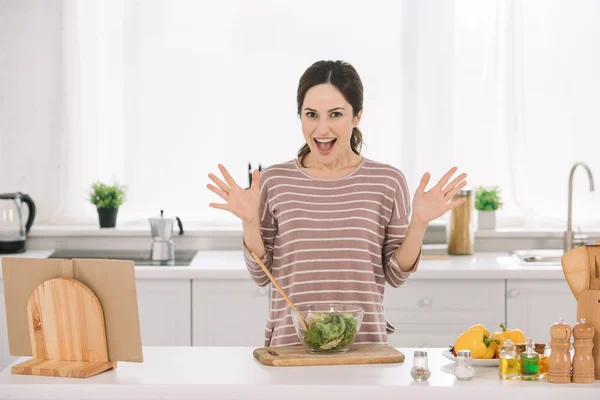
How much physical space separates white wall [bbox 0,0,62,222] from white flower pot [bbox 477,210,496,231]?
1.95m

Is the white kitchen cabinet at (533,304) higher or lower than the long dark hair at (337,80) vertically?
lower

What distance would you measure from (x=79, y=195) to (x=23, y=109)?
47 cm

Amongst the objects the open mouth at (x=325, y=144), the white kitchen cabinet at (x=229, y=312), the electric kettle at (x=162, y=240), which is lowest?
the white kitchen cabinet at (x=229, y=312)

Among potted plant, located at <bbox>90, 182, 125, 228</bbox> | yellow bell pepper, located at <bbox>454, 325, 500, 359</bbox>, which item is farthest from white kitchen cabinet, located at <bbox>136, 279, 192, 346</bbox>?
yellow bell pepper, located at <bbox>454, 325, 500, 359</bbox>

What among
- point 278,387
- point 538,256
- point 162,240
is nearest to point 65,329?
point 278,387

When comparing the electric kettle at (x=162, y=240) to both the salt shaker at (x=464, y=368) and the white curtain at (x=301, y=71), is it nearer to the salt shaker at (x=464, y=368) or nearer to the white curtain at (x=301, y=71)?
the white curtain at (x=301, y=71)

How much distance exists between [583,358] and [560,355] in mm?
49

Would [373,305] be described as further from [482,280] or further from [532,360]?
[482,280]

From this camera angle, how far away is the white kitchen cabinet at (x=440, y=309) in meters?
3.60

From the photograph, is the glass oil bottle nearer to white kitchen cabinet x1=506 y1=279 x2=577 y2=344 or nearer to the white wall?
white kitchen cabinet x1=506 y1=279 x2=577 y2=344

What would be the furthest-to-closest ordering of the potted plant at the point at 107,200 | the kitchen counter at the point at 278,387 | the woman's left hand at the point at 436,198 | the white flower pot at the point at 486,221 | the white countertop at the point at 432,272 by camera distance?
the white flower pot at the point at 486,221
the potted plant at the point at 107,200
the white countertop at the point at 432,272
the woman's left hand at the point at 436,198
the kitchen counter at the point at 278,387

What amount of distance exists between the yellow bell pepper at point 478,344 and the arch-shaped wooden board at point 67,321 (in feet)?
2.70

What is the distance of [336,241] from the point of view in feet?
7.73

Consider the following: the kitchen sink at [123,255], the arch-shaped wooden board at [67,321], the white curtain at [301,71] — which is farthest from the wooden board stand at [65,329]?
the white curtain at [301,71]
